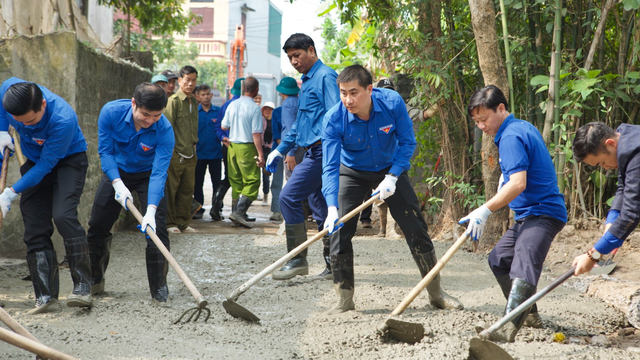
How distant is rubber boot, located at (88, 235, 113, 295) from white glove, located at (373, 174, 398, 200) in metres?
2.13

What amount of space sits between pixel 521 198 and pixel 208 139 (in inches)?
231

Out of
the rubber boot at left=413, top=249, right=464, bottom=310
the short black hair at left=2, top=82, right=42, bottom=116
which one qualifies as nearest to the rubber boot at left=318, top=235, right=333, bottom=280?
the rubber boot at left=413, top=249, right=464, bottom=310

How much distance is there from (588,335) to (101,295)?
11.6 ft

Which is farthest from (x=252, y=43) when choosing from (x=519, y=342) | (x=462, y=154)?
(x=519, y=342)

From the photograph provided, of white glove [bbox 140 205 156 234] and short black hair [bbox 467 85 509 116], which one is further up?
short black hair [bbox 467 85 509 116]

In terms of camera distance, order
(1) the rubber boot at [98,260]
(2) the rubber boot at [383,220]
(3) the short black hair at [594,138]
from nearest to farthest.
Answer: (3) the short black hair at [594,138] < (1) the rubber boot at [98,260] < (2) the rubber boot at [383,220]

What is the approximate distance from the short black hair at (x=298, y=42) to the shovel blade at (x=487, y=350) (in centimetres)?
292

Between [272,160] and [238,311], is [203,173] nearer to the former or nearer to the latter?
[272,160]

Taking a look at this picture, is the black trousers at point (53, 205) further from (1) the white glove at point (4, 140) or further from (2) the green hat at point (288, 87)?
(2) the green hat at point (288, 87)

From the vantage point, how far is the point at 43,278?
4.16m

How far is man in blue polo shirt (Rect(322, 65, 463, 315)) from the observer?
410 cm

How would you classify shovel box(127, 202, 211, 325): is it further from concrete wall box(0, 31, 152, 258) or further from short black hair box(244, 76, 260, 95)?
short black hair box(244, 76, 260, 95)

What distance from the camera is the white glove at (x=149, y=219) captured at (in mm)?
4234

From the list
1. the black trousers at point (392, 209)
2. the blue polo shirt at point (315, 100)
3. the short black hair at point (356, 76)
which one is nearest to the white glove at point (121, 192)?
the black trousers at point (392, 209)
